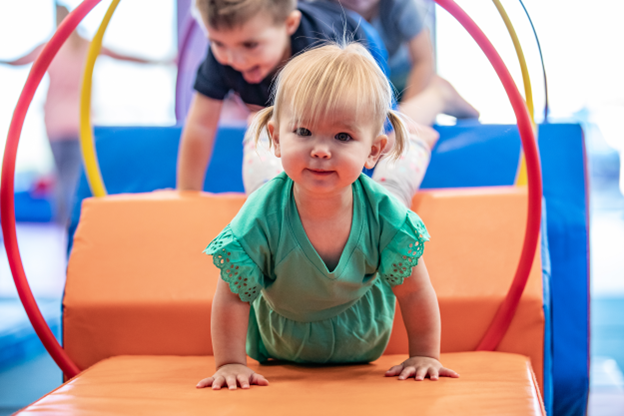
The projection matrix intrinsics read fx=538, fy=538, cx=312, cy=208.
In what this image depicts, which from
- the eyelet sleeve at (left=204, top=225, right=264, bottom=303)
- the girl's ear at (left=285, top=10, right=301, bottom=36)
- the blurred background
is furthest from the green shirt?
the girl's ear at (left=285, top=10, right=301, bottom=36)

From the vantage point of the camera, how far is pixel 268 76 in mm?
1360

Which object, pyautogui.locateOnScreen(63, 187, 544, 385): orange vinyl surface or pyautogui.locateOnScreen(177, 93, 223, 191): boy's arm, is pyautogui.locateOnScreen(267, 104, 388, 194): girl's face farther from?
pyautogui.locateOnScreen(177, 93, 223, 191): boy's arm

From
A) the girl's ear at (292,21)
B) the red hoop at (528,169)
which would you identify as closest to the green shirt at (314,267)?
the red hoop at (528,169)

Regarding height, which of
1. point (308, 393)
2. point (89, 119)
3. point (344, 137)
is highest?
point (89, 119)

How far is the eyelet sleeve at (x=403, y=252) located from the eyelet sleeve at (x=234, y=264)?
202mm

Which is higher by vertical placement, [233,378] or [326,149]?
[326,149]

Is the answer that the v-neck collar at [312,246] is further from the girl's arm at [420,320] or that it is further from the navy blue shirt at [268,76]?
the navy blue shirt at [268,76]

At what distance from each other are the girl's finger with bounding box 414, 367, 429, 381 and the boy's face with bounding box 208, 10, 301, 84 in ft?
2.66

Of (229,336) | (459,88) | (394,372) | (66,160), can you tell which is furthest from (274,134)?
(66,160)

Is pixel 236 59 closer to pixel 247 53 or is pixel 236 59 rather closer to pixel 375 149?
pixel 247 53

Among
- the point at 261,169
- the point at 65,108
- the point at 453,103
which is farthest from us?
the point at 65,108

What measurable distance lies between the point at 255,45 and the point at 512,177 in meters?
0.75

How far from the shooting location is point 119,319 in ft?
3.45

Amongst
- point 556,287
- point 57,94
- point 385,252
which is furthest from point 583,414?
point 57,94
